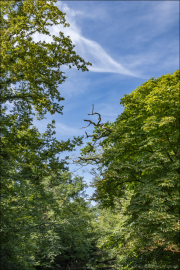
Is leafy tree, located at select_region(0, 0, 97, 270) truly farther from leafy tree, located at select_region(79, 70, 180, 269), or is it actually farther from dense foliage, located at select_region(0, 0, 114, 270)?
leafy tree, located at select_region(79, 70, 180, 269)

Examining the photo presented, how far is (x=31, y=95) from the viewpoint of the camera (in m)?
10.1

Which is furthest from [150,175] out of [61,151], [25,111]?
[25,111]

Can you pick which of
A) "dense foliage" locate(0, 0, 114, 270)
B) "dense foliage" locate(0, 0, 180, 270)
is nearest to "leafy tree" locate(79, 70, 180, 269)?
"dense foliage" locate(0, 0, 180, 270)

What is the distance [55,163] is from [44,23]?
7.05 metres

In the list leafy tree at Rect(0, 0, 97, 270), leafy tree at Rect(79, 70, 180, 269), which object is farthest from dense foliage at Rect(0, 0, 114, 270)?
leafy tree at Rect(79, 70, 180, 269)

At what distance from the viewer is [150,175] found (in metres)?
9.61

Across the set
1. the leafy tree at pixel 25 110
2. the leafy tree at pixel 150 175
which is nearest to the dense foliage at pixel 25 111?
the leafy tree at pixel 25 110

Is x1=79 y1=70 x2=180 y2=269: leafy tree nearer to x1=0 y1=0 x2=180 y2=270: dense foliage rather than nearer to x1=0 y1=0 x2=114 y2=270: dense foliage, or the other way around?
x1=0 y1=0 x2=180 y2=270: dense foliage

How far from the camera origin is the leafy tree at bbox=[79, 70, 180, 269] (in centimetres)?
791

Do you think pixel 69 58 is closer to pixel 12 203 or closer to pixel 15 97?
pixel 15 97

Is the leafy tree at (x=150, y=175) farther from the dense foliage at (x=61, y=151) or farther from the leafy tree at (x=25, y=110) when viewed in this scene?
the leafy tree at (x=25, y=110)

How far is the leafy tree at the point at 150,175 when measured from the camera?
A: 7910 mm

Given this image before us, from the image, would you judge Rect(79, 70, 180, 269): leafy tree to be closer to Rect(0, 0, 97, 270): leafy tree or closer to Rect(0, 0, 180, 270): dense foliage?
Rect(0, 0, 180, 270): dense foliage

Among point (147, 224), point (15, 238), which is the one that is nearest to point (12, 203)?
point (15, 238)
